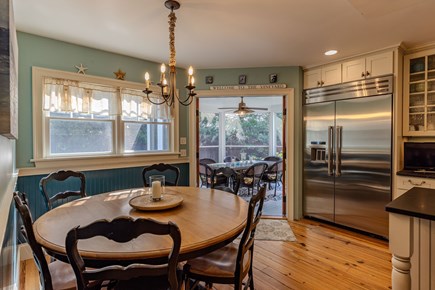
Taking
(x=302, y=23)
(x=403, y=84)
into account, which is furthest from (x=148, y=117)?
(x=403, y=84)

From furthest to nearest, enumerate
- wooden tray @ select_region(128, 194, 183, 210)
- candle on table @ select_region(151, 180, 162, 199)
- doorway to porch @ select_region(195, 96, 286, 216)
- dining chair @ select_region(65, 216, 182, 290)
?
doorway to porch @ select_region(195, 96, 286, 216) → candle on table @ select_region(151, 180, 162, 199) → wooden tray @ select_region(128, 194, 183, 210) → dining chair @ select_region(65, 216, 182, 290)

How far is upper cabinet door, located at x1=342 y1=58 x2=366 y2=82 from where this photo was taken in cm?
325

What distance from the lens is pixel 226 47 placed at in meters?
3.00

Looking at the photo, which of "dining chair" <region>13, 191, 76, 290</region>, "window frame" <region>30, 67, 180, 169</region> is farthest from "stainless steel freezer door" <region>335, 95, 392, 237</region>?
"dining chair" <region>13, 191, 76, 290</region>

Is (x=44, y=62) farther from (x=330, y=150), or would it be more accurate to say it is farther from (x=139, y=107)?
(x=330, y=150)

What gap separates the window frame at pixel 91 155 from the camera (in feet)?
8.75

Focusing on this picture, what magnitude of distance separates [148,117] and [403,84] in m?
3.50

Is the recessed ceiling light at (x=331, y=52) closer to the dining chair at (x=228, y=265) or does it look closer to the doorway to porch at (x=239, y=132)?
the dining chair at (x=228, y=265)

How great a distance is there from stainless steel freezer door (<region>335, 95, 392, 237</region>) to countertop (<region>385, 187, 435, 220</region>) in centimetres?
157

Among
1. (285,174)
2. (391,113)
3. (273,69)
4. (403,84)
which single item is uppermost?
(273,69)

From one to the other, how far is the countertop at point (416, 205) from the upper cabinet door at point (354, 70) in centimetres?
214

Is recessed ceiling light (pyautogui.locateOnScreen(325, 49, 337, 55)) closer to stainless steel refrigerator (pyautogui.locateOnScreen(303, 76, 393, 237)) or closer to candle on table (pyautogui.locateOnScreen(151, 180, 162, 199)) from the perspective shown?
stainless steel refrigerator (pyautogui.locateOnScreen(303, 76, 393, 237))

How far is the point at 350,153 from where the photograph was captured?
334 cm

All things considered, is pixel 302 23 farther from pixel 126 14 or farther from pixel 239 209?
pixel 239 209
